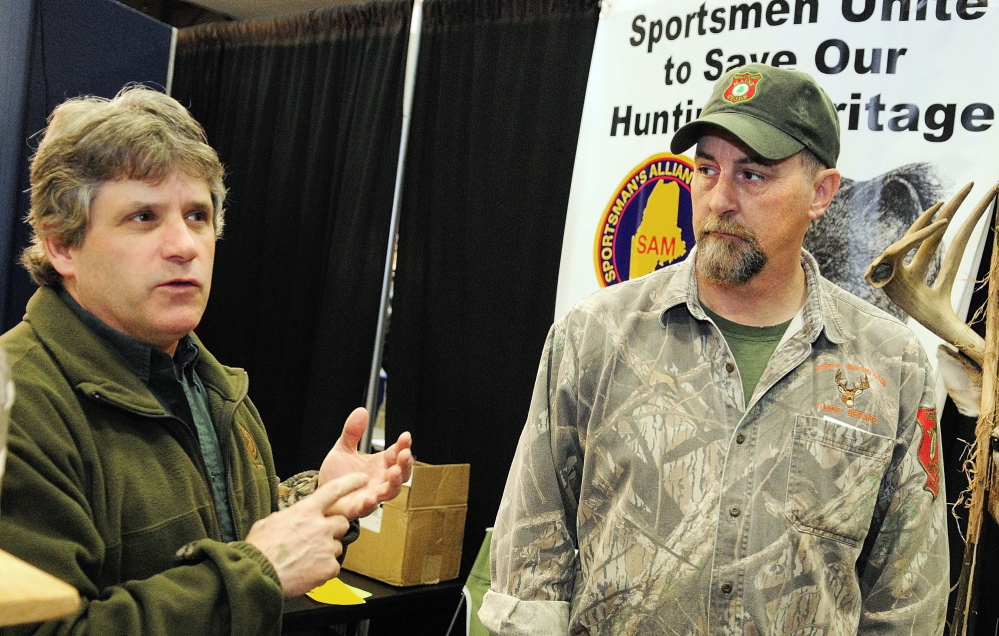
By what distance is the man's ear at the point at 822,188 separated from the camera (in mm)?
1914

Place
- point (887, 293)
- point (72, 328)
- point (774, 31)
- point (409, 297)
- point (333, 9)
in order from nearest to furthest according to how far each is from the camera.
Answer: point (72, 328) → point (887, 293) → point (774, 31) → point (409, 297) → point (333, 9)

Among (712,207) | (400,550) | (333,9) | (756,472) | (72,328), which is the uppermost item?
(333,9)

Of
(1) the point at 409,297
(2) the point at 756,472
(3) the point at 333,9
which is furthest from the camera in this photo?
(3) the point at 333,9

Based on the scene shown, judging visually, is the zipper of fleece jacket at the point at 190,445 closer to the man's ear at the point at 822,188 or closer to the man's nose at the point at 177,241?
the man's nose at the point at 177,241

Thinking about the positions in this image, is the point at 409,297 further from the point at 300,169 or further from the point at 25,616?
the point at 25,616

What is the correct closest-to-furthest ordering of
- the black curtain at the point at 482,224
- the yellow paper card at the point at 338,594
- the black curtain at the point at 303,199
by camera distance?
the yellow paper card at the point at 338,594 < the black curtain at the point at 482,224 < the black curtain at the point at 303,199

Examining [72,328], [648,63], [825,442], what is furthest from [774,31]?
[72,328]

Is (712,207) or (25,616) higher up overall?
(712,207)

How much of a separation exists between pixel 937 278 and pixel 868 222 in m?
0.29

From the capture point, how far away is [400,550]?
3277mm

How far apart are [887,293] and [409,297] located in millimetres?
2280

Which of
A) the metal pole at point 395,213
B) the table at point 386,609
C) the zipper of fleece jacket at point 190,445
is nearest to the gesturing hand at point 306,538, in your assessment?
the zipper of fleece jacket at point 190,445

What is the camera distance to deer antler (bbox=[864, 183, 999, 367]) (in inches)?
97.9

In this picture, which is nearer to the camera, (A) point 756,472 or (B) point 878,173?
(A) point 756,472
